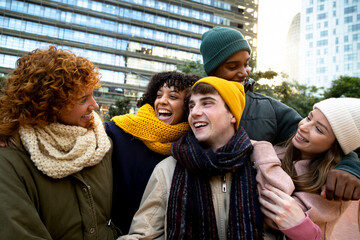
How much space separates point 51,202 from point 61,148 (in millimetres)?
409

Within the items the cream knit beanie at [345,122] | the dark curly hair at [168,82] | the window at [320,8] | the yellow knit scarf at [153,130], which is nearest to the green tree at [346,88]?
the cream knit beanie at [345,122]

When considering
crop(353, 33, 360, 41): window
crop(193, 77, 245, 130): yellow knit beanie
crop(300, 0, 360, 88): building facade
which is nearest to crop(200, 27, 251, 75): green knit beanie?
crop(193, 77, 245, 130): yellow knit beanie

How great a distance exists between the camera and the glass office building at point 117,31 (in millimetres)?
36188

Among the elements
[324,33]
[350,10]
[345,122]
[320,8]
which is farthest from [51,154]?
[320,8]

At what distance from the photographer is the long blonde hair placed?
1904mm

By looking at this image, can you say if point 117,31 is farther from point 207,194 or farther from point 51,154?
point 207,194

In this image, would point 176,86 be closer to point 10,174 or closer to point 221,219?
point 221,219

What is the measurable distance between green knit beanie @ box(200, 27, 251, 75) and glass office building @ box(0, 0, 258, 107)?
105ft

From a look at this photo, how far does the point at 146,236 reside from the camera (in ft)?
6.02

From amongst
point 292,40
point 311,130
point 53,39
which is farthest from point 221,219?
point 292,40

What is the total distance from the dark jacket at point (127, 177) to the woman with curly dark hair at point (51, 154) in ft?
0.92

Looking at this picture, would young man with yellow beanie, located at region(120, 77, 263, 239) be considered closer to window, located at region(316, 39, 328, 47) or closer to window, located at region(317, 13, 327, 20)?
window, located at region(316, 39, 328, 47)

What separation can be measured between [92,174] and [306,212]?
177cm

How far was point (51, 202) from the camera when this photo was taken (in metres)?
1.69
